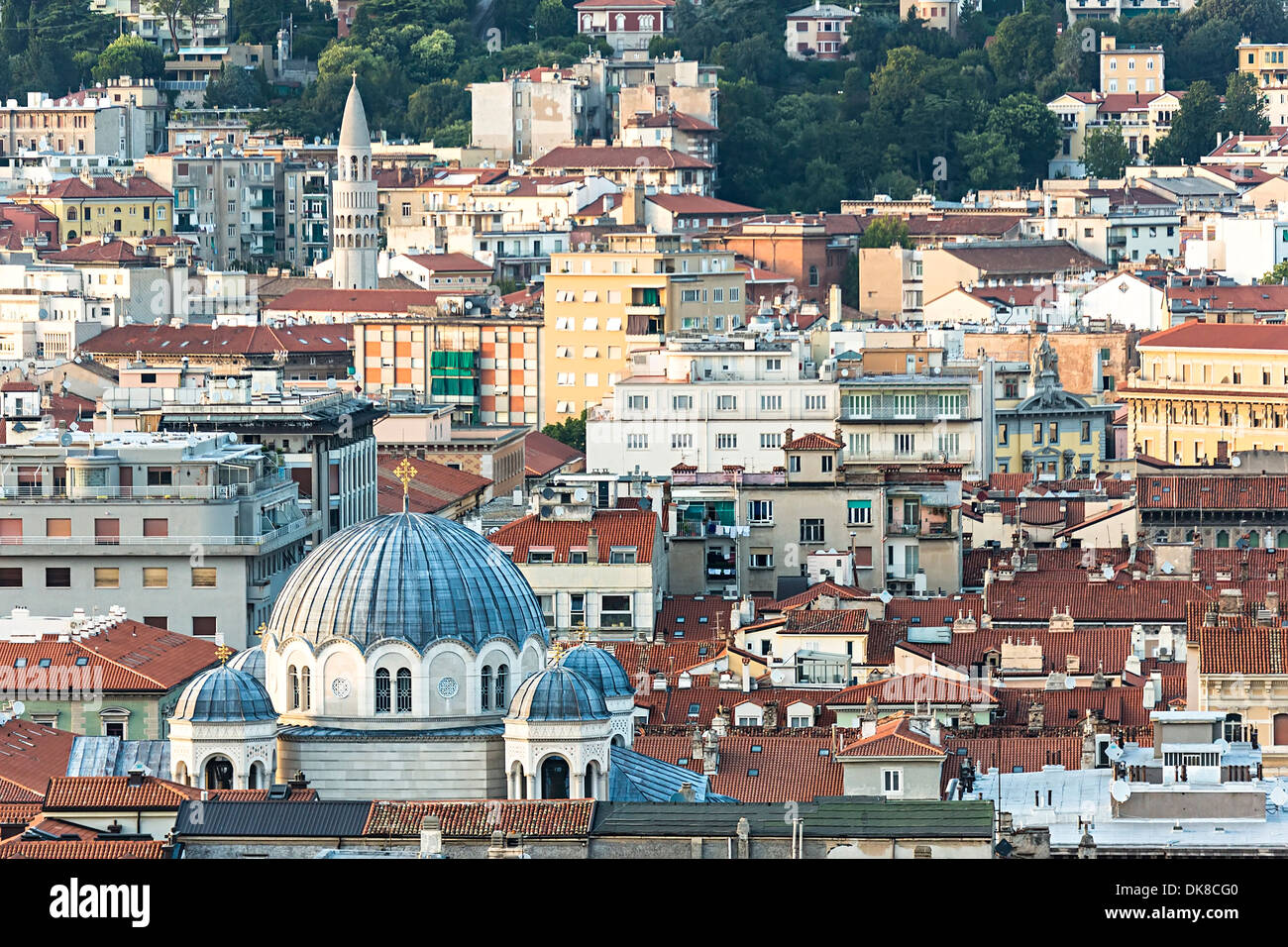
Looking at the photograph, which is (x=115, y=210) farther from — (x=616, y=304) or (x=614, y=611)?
(x=614, y=611)

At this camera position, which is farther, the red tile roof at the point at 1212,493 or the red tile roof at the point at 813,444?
the red tile roof at the point at 1212,493

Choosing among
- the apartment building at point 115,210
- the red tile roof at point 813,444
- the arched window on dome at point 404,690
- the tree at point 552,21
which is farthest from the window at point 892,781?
the tree at point 552,21

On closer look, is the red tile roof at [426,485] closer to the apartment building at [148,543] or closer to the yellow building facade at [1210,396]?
→ the apartment building at [148,543]

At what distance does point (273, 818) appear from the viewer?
26.6m

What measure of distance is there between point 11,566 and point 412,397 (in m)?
39.9

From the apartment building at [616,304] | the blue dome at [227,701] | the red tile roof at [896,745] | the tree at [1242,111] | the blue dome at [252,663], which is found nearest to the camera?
the blue dome at [227,701]

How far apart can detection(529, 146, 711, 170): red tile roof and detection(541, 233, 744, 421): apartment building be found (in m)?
37.1

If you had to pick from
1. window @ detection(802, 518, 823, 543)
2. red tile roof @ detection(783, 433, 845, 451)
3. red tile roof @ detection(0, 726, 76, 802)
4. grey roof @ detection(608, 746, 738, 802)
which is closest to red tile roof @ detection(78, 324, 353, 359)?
red tile roof @ detection(783, 433, 845, 451)

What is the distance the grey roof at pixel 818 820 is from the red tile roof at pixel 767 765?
6.15 m

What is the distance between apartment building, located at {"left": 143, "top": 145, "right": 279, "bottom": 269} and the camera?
137875 millimetres

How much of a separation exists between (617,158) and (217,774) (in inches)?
4132

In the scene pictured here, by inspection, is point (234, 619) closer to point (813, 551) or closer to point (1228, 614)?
point (813, 551)

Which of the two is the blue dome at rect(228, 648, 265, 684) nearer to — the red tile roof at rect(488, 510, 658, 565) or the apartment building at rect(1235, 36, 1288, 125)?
the red tile roof at rect(488, 510, 658, 565)

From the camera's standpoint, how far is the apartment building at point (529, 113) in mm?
143000
